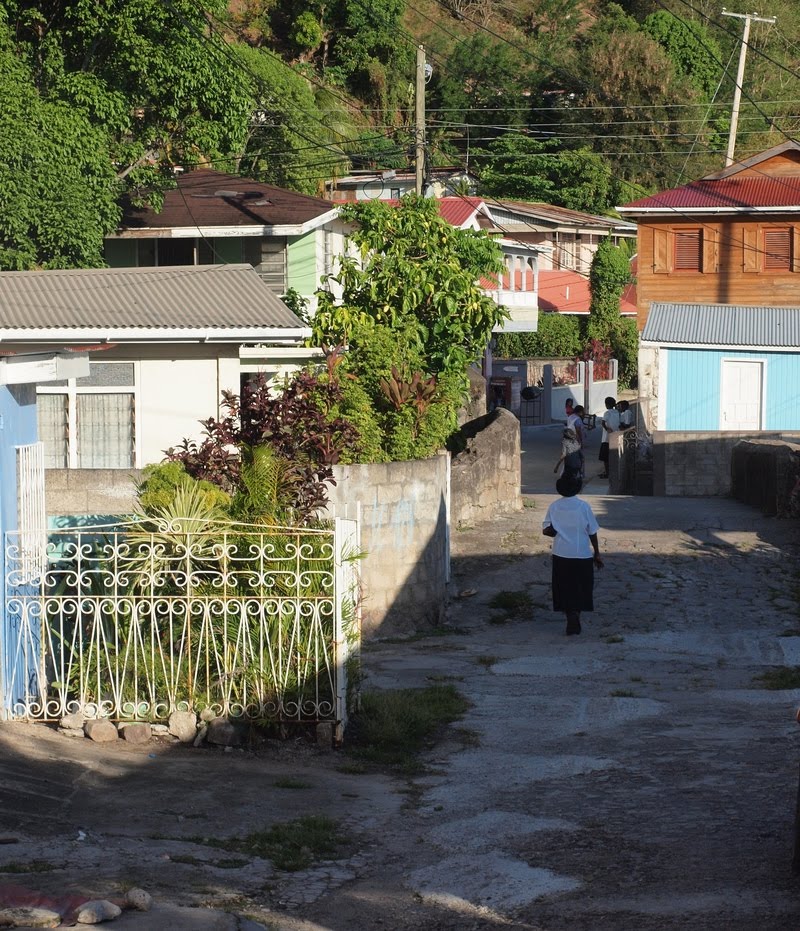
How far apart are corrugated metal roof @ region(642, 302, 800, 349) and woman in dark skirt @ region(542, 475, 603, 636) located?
15.4 meters

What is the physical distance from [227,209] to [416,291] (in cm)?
1400

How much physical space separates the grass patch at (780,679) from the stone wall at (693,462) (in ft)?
43.5

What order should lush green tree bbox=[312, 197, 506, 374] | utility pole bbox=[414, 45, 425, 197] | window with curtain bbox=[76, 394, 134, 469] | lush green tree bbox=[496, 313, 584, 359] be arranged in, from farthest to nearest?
lush green tree bbox=[496, 313, 584, 359], utility pole bbox=[414, 45, 425, 197], lush green tree bbox=[312, 197, 506, 374], window with curtain bbox=[76, 394, 134, 469]

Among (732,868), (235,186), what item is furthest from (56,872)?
(235,186)

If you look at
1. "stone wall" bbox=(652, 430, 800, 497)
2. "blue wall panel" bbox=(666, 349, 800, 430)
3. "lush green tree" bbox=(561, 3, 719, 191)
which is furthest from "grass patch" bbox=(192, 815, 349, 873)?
"lush green tree" bbox=(561, 3, 719, 191)

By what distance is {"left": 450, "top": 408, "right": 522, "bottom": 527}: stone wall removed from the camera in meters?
17.2

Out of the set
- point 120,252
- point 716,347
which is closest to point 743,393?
point 716,347

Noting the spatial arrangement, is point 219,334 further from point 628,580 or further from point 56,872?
point 56,872

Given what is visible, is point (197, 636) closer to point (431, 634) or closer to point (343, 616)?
point (343, 616)

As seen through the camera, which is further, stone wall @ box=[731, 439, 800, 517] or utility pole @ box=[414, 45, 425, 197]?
utility pole @ box=[414, 45, 425, 197]

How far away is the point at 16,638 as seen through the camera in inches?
333

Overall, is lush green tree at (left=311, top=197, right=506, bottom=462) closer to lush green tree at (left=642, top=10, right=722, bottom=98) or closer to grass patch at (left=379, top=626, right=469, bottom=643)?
grass patch at (left=379, top=626, right=469, bottom=643)

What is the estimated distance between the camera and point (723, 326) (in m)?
28.2

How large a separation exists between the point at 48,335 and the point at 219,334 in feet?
5.96
